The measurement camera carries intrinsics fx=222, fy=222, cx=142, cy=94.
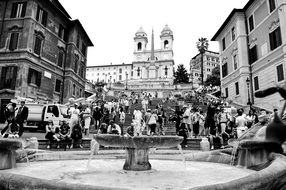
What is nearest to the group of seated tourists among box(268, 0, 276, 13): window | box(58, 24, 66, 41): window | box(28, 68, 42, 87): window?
box(28, 68, 42, 87): window

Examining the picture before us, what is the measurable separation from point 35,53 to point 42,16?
16.3 feet

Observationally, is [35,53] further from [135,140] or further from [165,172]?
[165,172]

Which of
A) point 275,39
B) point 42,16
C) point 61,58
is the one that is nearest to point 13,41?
point 42,16

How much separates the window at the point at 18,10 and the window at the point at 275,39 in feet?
85.9

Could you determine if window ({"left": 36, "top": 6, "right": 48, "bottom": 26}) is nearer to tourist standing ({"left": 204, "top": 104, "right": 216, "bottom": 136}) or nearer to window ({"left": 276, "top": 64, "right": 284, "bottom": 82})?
tourist standing ({"left": 204, "top": 104, "right": 216, "bottom": 136})

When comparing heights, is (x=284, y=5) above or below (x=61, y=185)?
above

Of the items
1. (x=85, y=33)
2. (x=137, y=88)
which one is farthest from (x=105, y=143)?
(x=137, y=88)

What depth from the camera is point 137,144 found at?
16.3ft

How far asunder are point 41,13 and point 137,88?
3585 centimetres

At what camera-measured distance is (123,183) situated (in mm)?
3936

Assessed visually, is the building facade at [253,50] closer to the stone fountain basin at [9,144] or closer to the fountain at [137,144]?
the fountain at [137,144]

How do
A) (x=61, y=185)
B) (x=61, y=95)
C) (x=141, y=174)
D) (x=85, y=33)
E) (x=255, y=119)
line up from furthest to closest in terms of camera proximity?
(x=85, y=33) → (x=61, y=95) → (x=255, y=119) → (x=141, y=174) → (x=61, y=185)

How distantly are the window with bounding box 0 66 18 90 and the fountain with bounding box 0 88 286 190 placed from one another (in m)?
19.1

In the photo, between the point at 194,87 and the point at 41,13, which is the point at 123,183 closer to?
the point at 41,13
